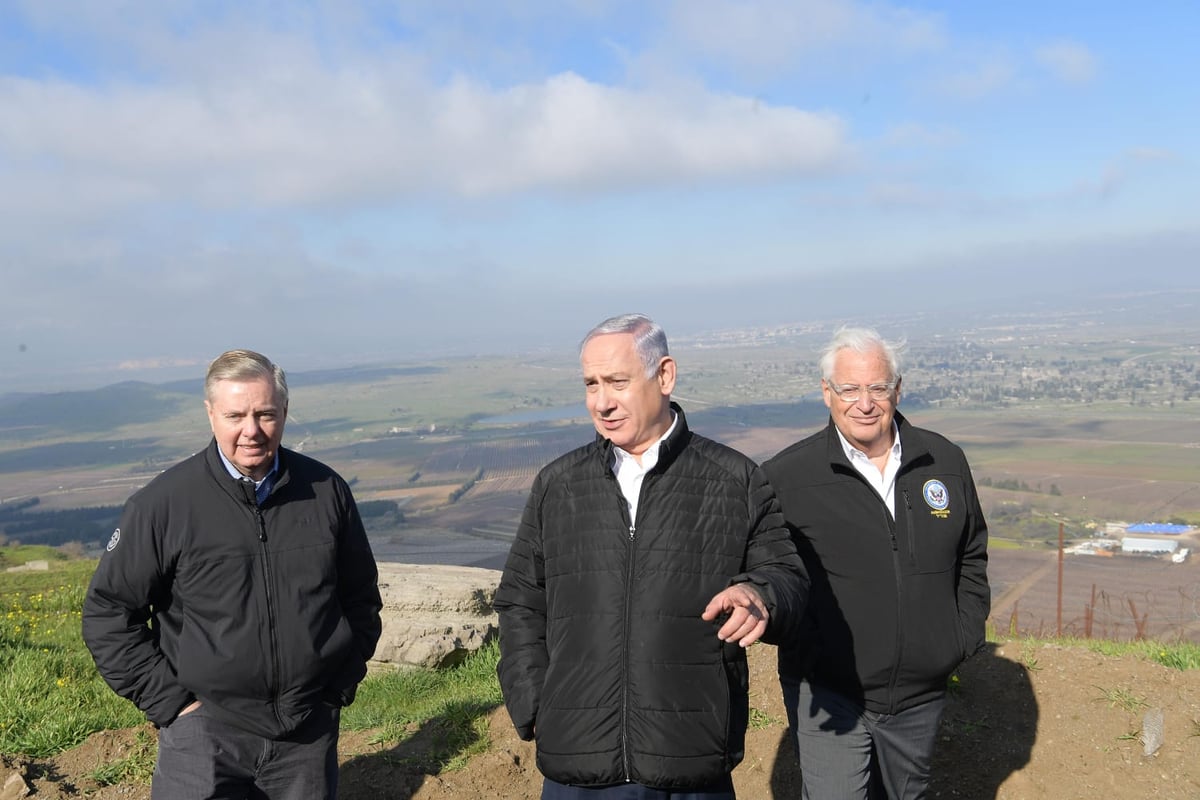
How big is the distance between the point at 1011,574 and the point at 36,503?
55.9 m

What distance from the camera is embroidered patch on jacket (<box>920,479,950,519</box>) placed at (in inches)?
131

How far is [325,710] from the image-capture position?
3.25 meters

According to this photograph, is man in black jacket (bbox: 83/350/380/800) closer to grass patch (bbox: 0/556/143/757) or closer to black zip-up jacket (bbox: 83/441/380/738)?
black zip-up jacket (bbox: 83/441/380/738)

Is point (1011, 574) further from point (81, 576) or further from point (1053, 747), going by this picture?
point (81, 576)

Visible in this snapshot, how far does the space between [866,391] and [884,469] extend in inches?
12.8

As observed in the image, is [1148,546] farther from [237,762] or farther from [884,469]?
[237,762]

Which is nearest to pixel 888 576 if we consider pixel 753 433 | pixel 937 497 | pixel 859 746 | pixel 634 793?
pixel 937 497

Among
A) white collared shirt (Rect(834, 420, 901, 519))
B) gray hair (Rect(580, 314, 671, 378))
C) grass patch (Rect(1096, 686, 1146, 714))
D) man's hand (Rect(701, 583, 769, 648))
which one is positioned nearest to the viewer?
man's hand (Rect(701, 583, 769, 648))

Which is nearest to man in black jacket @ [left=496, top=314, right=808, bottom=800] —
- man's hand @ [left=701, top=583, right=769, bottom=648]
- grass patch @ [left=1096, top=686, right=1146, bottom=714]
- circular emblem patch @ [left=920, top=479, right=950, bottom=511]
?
man's hand @ [left=701, top=583, right=769, bottom=648]

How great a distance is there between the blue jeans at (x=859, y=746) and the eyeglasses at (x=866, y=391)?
3.78 feet

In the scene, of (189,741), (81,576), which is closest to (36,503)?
(81,576)

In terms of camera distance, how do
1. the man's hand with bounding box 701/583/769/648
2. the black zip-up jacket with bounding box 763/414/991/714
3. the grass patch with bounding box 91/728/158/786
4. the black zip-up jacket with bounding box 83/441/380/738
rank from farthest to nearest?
the grass patch with bounding box 91/728/158/786, the black zip-up jacket with bounding box 763/414/991/714, the black zip-up jacket with bounding box 83/441/380/738, the man's hand with bounding box 701/583/769/648

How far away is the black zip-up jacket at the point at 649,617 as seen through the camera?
2506mm

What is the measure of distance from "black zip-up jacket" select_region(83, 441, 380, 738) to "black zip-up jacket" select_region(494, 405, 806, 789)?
31.9 inches
